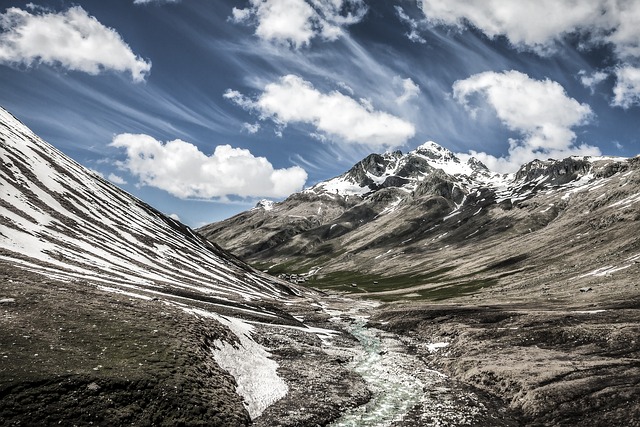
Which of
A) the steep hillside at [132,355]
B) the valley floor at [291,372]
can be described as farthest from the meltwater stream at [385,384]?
the steep hillside at [132,355]

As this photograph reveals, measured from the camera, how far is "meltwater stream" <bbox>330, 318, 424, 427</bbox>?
3111cm

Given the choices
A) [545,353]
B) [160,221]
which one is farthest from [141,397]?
[160,221]

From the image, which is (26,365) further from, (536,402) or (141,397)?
(536,402)

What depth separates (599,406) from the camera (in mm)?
29281

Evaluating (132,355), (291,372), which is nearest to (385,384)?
(291,372)

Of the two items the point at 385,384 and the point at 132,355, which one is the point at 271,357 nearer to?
the point at 385,384

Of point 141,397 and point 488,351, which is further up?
point 488,351

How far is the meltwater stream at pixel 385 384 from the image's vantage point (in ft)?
102

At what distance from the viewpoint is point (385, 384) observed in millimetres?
40719

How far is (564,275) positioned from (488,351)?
9858 centimetres

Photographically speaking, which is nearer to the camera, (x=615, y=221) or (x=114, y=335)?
(x=114, y=335)

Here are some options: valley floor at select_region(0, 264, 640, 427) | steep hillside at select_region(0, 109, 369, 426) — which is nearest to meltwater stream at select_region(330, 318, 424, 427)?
valley floor at select_region(0, 264, 640, 427)

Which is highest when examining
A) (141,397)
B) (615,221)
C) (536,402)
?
(615,221)

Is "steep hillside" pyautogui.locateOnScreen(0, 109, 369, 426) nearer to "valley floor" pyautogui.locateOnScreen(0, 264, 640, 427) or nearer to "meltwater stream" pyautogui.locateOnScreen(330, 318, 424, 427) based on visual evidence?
"valley floor" pyautogui.locateOnScreen(0, 264, 640, 427)
